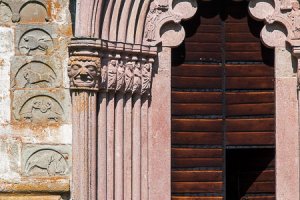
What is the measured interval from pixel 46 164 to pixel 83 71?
827 mm

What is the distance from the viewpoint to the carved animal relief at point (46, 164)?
384 inches

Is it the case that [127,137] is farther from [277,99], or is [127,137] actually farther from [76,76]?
[277,99]

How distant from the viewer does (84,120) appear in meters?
9.62

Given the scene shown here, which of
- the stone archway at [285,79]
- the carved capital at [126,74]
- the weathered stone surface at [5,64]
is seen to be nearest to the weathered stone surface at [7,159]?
the weathered stone surface at [5,64]

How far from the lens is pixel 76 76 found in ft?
31.8

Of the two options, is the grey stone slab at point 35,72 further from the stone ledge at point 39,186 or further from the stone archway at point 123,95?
the stone ledge at point 39,186

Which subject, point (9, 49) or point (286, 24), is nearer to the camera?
point (9, 49)

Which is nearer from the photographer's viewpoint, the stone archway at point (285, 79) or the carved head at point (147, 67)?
the carved head at point (147, 67)

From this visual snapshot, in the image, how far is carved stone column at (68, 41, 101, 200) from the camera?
379 inches

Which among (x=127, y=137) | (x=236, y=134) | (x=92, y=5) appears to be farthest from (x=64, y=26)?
(x=236, y=134)

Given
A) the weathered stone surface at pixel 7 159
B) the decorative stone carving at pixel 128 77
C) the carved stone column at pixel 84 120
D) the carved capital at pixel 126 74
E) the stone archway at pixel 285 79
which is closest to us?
the carved stone column at pixel 84 120

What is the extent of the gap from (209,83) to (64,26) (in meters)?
1.49

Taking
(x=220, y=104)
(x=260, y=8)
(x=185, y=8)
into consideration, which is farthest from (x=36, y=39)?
(x=260, y=8)

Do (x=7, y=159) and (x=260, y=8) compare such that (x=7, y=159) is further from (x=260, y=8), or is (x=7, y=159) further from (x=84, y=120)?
(x=260, y=8)
